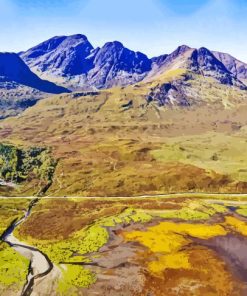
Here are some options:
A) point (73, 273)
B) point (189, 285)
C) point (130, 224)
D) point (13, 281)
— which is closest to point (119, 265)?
point (73, 273)

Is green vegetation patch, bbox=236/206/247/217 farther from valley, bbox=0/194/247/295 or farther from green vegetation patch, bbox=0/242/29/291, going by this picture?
green vegetation patch, bbox=0/242/29/291

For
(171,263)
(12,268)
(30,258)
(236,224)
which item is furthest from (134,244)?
(236,224)

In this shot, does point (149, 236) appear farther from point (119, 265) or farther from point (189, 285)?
point (189, 285)

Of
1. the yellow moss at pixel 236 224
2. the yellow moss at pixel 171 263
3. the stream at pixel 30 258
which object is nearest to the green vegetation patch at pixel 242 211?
the yellow moss at pixel 236 224

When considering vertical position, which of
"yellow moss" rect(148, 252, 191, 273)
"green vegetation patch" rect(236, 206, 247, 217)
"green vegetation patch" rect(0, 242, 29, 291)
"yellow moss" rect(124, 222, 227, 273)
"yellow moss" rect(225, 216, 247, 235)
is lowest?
"green vegetation patch" rect(236, 206, 247, 217)

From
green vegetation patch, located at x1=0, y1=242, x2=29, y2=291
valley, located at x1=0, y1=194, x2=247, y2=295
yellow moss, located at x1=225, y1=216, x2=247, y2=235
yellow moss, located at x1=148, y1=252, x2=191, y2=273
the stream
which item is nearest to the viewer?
green vegetation patch, located at x1=0, y1=242, x2=29, y2=291

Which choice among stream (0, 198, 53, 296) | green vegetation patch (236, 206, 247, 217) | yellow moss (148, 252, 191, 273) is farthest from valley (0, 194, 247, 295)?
stream (0, 198, 53, 296)

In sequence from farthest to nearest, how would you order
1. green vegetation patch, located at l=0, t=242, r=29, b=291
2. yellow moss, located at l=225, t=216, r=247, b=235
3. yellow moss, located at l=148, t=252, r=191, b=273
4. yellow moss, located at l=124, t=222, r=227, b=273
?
yellow moss, located at l=225, t=216, r=247, b=235
yellow moss, located at l=124, t=222, r=227, b=273
yellow moss, located at l=148, t=252, r=191, b=273
green vegetation patch, located at l=0, t=242, r=29, b=291

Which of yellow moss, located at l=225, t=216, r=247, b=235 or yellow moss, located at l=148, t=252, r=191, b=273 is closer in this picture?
yellow moss, located at l=148, t=252, r=191, b=273

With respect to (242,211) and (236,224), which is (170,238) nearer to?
(236,224)
